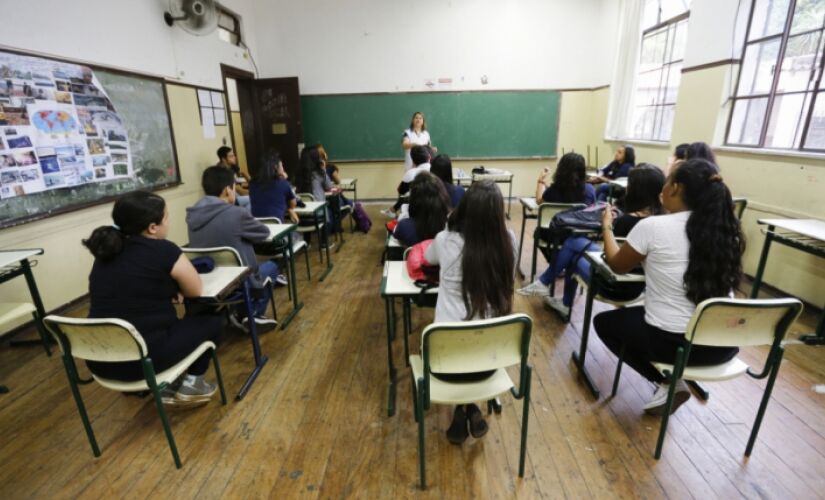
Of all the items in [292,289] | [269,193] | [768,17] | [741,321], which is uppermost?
[768,17]

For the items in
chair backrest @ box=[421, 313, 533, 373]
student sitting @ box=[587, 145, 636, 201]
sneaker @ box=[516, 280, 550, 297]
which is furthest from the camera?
student sitting @ box=[587, 145, 636, 201]

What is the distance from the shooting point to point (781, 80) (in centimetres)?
348

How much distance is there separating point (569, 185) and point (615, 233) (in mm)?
912

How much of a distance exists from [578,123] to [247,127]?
5.70 meters

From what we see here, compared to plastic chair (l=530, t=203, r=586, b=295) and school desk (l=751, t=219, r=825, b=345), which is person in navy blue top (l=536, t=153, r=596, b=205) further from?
school desk (l=751, t=219, r=825, b=345)

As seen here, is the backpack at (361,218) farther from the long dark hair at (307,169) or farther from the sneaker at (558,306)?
the sneaker at (558,306)

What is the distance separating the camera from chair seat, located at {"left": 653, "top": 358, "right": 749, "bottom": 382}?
1598 mm

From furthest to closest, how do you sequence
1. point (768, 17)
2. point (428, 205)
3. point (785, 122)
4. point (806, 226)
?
point (768, 17) → point (785, 122) → point (806, 226) → point (428, 205)

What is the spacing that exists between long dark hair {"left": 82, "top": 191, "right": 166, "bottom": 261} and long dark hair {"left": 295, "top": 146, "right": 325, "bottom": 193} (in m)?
2.73

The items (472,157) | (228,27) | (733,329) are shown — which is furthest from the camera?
(472,157)

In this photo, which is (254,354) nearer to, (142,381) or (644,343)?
(142,381)

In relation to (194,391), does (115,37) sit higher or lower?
higher

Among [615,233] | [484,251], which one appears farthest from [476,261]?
[615,233]

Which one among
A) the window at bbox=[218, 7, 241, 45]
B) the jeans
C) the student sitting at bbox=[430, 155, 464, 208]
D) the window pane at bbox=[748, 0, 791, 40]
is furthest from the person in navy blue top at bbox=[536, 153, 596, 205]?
the window at bbox=[218, 7, 241, 45]
